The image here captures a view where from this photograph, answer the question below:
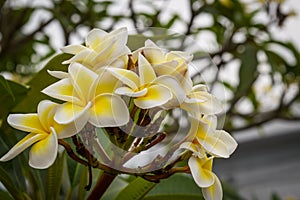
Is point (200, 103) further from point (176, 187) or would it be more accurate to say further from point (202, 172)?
point (176, 187)

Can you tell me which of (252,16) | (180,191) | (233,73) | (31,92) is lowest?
(233,73)

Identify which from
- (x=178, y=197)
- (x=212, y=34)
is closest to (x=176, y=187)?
(x=178, y=197)

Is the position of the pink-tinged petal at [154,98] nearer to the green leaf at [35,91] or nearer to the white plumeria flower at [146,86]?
the white plumeria flower at [146,86]

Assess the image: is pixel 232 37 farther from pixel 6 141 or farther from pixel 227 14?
pixel 6 141

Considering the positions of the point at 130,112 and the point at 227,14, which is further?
the point at 227,14

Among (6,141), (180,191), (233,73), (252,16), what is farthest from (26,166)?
(233,73)

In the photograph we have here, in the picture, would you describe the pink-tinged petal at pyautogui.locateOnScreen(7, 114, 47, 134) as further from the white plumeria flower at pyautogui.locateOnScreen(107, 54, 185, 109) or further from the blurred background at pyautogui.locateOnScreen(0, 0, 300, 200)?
the blurred background at pyautogui.locateOnScreen(0, 0, 300, 200)
